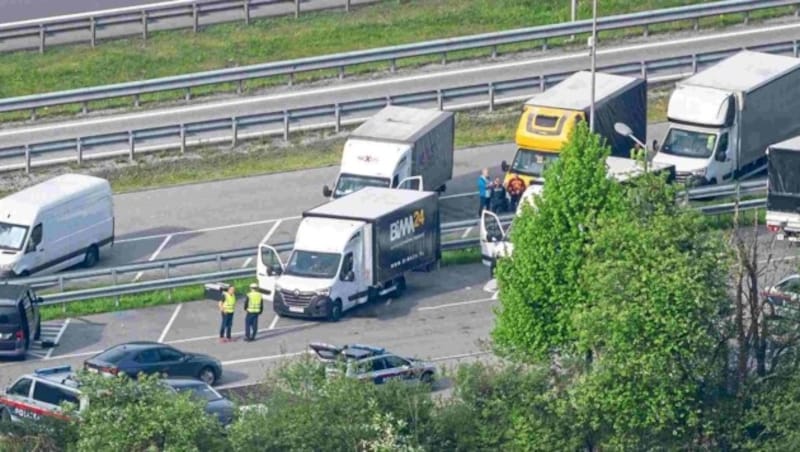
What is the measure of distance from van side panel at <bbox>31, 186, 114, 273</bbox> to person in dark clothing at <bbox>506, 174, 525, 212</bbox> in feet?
29.4

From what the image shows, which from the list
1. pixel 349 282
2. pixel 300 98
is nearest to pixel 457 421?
pixel 349 282

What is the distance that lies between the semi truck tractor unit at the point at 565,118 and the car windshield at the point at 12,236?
11.1m

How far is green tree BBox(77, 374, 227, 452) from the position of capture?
117ft

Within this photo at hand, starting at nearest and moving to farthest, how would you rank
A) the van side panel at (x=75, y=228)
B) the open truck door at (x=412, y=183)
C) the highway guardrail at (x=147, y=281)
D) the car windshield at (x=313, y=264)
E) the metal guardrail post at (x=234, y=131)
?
the car windshield at (x=313, y=264), the highway guardrail at (x=147, y=281), the van side panel at (x=75, y=228), the open truck door at (x=412, y=183), the metal guardrail post at (x=234, y=131)

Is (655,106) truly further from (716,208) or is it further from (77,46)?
(77,46)

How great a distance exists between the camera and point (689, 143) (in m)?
54.8

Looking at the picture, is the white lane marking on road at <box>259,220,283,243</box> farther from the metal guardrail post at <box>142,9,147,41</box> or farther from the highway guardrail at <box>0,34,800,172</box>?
the metal guardrail post at <box>142,9,147,41</box>

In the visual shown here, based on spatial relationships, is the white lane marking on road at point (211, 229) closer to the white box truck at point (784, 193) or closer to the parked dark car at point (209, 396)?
the white box truck at point (784, 193)

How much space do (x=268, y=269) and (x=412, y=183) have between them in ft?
18.3

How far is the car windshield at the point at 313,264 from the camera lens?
48719mm

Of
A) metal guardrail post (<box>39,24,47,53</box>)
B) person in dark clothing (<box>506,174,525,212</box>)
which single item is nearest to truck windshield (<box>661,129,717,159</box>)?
person in dark clothing (<box>506,174,525,212</box>)

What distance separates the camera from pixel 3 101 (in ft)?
198

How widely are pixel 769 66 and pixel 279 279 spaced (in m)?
14.4

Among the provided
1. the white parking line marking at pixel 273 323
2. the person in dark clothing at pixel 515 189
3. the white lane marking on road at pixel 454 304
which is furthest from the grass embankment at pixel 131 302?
the person in dark clothing at pixel 515 189
